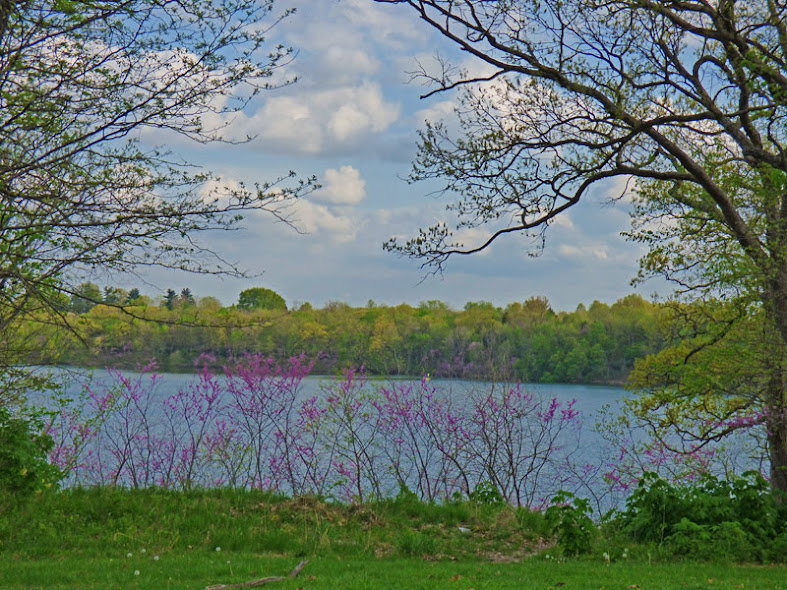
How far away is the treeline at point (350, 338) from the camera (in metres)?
7.48

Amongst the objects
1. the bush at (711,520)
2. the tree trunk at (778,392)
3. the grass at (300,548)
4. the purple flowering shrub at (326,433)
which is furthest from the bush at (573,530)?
the purple flowering shrub at (326,433)

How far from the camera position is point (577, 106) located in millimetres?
8922

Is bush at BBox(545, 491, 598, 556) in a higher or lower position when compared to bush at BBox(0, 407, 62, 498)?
lower

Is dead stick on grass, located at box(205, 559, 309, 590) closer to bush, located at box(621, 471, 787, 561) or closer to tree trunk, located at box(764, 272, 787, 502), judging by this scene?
bush, located at box(621, 471, 787, 561)

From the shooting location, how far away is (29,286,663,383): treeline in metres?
7.48

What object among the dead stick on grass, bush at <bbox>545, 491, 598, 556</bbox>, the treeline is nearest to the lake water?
the treeline

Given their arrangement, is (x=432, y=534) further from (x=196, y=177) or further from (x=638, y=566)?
(x=196, y=177)

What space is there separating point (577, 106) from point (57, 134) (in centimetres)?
615

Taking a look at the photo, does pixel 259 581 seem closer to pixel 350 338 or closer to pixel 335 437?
pixel 335 437

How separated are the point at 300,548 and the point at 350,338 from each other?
10982 mm

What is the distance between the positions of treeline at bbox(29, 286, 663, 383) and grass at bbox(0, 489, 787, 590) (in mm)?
1856

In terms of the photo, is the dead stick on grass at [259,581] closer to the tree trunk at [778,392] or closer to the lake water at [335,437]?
the lake water at [335,437]

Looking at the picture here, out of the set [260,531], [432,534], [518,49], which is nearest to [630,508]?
[432,534]

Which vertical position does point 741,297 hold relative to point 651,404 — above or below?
above
